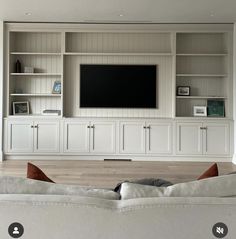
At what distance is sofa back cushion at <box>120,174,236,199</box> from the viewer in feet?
4.63

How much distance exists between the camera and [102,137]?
21.4 feet

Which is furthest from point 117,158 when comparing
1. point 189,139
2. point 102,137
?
point 189,139

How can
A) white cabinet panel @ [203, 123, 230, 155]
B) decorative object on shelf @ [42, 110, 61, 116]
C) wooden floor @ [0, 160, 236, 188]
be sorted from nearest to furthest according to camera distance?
wooden floor @ [0, 160, 236, 188] → white cabinet panel @ [203, 123, 230, 155] → decorative object on shelf @ [42, 110, 61, 116]

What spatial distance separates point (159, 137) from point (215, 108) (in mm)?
1220

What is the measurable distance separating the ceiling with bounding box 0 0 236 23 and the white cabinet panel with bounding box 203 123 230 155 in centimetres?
187

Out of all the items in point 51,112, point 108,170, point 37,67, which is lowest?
point 108,170

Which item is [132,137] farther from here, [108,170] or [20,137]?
[20,137]

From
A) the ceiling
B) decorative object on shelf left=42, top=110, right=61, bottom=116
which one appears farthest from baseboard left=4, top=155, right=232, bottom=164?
the ceiling

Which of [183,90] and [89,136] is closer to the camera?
[89,136]

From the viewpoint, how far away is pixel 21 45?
6773mm

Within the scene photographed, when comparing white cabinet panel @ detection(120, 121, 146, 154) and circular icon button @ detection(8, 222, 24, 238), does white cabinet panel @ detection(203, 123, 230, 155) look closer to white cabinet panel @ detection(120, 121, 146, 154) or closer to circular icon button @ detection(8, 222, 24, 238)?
white cabinet panel @ detection(120, 121, 146, 154)

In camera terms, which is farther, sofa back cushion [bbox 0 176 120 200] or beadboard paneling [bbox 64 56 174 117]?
beadboard paneling [bbox 64 56 174 117]

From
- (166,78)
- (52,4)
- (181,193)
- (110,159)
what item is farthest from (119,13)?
(181,193)

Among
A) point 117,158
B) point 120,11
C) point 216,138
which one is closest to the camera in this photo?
point 120,11
